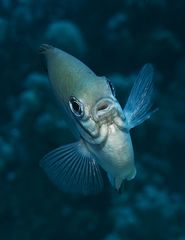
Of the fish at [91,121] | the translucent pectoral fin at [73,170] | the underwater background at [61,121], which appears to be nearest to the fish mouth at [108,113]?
the fish at [91,121]

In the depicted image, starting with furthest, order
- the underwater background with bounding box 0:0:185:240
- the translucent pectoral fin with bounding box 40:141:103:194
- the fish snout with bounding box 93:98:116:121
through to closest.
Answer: the underwater background with bounding box 0:0:185:240
the translucent pectoral fin with bounding box 40:141:103:194
the fish snout with bounding box 93:98:116:121

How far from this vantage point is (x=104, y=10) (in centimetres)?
534

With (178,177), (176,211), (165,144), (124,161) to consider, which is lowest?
(176,211)

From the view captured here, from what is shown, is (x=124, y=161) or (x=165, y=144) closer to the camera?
(x=124, y=161)

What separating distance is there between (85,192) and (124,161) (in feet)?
1.20

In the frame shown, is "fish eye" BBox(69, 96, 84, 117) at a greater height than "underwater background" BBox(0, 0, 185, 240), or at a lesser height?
greater

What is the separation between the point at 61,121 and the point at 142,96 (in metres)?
3.44

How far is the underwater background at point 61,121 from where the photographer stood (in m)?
5.16

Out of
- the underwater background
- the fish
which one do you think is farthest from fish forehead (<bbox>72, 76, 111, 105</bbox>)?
the underwater background

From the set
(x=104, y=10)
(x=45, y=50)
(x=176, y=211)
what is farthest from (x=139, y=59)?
(x=45, y=50)

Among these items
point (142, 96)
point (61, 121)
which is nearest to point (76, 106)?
point (142, 96)

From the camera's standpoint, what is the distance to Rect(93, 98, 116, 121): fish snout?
1353 mm

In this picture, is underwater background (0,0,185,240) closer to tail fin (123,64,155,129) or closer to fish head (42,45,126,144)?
tail fin (123,64,155,129)

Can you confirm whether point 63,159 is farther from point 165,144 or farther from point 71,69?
point 165,144
